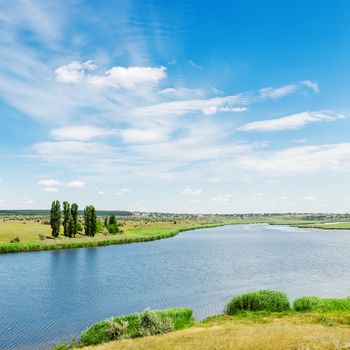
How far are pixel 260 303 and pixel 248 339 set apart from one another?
1512 cm

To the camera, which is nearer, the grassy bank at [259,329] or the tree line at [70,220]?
the grassy bank at [259,329]

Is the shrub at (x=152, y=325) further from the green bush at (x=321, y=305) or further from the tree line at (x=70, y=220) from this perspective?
the tree line at (x=70, y=220)

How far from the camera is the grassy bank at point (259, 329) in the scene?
925 inches

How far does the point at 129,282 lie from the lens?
60344 millimetres

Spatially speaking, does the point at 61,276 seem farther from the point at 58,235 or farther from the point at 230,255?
the point at 58,235

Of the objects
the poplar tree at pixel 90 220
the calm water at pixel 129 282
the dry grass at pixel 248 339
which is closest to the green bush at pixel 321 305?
the dry grass at pixel 248 339

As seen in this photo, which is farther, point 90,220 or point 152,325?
point 90,220

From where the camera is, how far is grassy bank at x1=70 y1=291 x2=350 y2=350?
23.5m

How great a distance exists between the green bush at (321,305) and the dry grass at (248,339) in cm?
587

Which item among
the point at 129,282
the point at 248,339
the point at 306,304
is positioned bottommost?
the point at 129,282

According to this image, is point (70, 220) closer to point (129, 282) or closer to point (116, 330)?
point (129, 282)

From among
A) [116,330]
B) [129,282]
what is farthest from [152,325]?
[129,282]

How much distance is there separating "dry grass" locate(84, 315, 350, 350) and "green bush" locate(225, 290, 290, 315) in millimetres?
6237

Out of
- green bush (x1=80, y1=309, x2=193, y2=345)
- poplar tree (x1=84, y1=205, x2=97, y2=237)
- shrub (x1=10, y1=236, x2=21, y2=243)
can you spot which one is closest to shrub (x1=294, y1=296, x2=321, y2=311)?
green bush (x1=80, y1=309, x2=193, y2=345)
